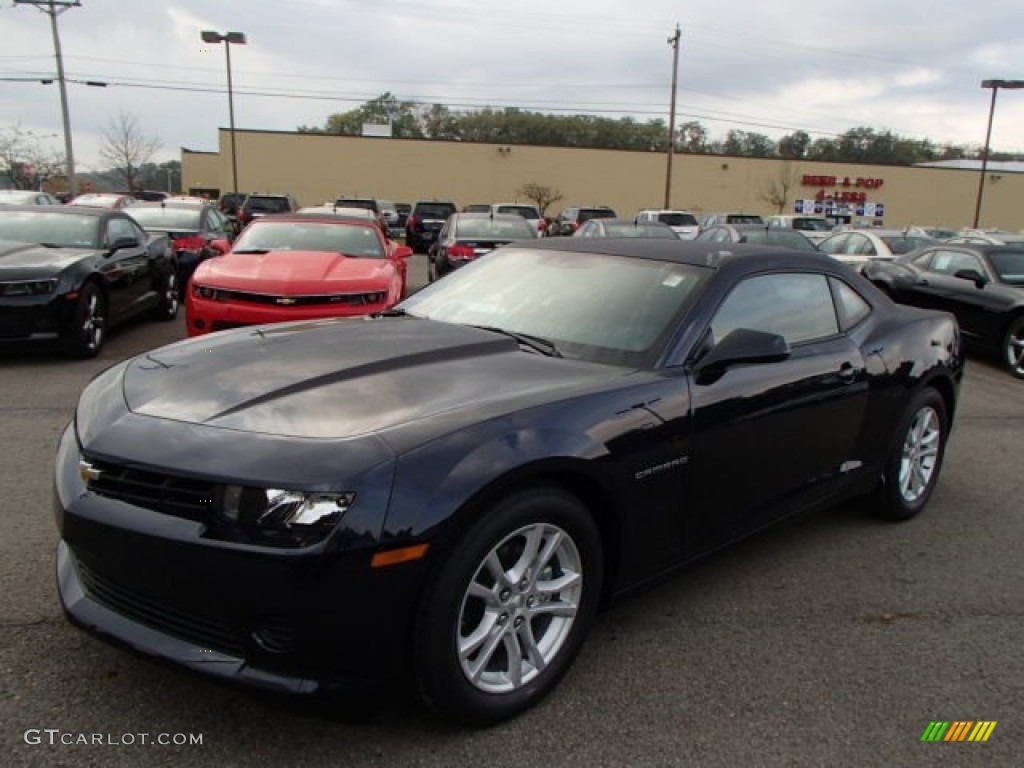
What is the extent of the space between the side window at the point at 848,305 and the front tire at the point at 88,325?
263 inches

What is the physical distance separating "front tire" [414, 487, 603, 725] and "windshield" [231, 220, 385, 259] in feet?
22.1

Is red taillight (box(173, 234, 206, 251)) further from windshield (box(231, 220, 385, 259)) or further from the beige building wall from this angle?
the beige building wall

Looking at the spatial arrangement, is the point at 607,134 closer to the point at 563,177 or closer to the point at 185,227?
the point at 563,177

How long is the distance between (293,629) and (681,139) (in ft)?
295

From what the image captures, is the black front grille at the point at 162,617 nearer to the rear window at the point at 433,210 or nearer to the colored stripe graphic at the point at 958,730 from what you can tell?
the colored stripe graphic at the point at 958,730

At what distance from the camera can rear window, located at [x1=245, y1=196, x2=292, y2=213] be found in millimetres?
26516

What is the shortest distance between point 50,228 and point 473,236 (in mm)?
6142

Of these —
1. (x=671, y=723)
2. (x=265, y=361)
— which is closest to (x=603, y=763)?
(x=671, y=723)

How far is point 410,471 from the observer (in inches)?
86.5

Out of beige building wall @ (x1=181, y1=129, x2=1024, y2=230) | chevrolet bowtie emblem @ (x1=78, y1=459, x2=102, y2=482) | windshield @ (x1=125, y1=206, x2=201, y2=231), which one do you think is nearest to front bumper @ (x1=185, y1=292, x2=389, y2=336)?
chevrolet bowtie emblem @ (x1=78, y1=459, x2=102, y2=482)

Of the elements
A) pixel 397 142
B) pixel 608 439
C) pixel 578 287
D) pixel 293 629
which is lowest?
pixel 293 629

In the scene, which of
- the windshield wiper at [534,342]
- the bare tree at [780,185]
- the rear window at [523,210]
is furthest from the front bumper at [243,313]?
the bare tree at [780,185]

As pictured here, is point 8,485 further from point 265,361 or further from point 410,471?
point 410,471

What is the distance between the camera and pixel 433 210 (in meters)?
28.8
